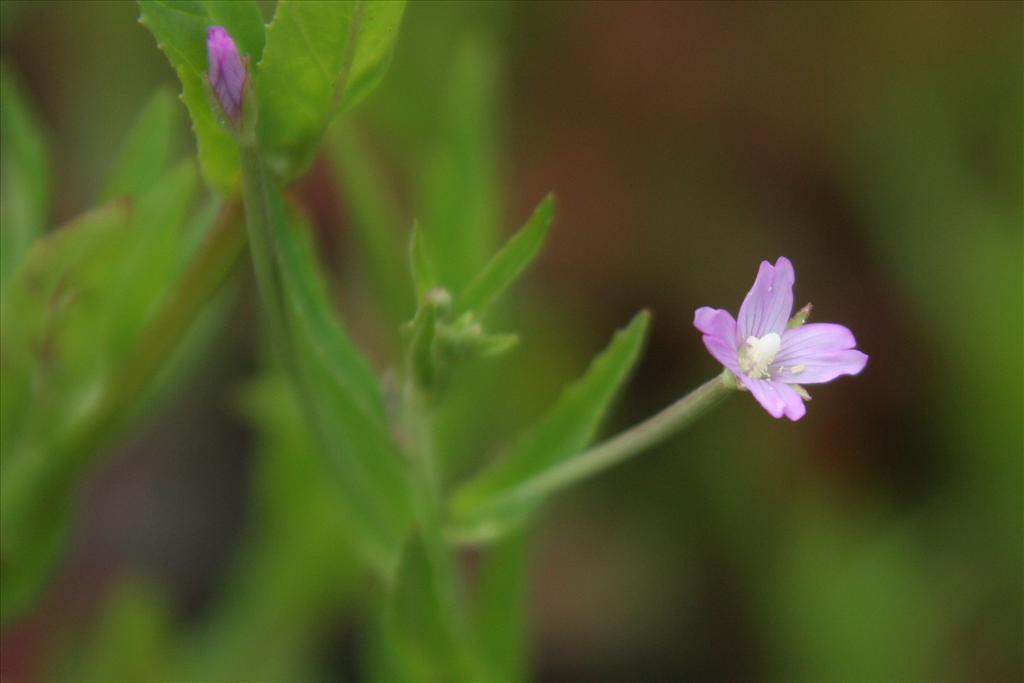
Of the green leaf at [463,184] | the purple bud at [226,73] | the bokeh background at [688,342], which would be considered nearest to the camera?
the purple bud at [226,73]

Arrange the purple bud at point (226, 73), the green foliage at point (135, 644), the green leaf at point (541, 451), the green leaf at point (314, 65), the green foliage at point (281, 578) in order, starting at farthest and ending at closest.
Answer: the green foliage at point (281, 578) → the green foliage at point (135, 644) → the green leaf at point (541, 451) → the green leaf at point (314, 65) → the purple bud at point (226, 73)

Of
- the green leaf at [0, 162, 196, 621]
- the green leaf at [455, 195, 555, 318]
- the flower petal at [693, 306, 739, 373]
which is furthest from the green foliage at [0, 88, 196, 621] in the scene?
the flower petal at [693, 306, 739, 373]

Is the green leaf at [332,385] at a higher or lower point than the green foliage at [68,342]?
lower

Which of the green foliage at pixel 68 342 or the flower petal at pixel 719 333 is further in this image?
the green foliage at pixel 68 342

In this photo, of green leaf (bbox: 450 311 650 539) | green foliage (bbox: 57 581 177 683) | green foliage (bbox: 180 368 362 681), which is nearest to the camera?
green leaf (bbox: 450 311 650 539)

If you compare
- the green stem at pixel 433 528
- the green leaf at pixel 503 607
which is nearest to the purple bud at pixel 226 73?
the green stem at pixel 433 528

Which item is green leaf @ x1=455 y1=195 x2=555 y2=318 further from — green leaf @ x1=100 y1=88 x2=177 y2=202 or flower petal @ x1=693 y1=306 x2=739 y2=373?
green leaf @ x1=100 y1=88 x2=177 y2=202

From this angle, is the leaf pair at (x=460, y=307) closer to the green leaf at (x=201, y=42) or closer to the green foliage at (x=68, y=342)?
the green leaf at (x=201, y=42)
